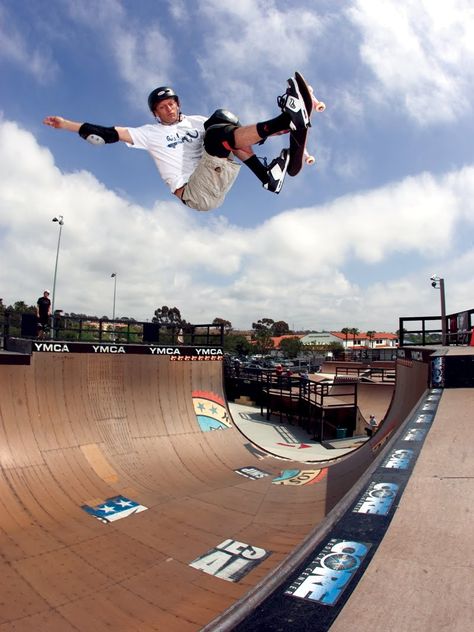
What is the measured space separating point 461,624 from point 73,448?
26.4 feet

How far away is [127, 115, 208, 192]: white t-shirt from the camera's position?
3912 millimetres

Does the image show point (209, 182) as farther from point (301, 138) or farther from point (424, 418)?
point (424, 418)

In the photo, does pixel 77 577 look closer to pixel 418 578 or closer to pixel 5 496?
pixel 5 496

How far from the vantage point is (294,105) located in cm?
335

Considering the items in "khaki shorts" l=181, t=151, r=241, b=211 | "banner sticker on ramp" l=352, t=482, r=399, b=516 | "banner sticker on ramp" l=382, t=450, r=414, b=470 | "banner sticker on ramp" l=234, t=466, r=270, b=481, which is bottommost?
"banner sticker on ramp" l=234, t=466, r=270, b=481

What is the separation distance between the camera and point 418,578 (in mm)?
1778

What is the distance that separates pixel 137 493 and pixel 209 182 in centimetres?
610

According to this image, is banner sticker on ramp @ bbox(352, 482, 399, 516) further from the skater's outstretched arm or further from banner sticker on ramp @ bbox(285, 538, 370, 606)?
the skater's outstretched arm

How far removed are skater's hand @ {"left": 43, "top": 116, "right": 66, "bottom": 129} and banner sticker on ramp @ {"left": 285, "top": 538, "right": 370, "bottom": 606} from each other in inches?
166

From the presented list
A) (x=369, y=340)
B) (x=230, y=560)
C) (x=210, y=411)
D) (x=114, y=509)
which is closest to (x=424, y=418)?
(x=230, y=560)

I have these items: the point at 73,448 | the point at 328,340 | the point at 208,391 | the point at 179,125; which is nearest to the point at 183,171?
the point at 179,125

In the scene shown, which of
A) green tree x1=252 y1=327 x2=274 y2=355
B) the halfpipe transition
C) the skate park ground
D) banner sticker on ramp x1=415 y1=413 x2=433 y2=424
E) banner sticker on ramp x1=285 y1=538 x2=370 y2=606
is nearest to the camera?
banner sticker on ramp x1=285 y1=538 x2=370 y2=606

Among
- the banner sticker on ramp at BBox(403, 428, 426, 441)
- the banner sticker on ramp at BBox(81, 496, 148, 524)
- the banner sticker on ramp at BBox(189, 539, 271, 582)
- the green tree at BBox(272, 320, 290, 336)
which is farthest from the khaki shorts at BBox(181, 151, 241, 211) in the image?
the green tree at BBox(272, 320, 290, 336)

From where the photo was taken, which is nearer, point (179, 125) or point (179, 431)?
point (179, 125)
